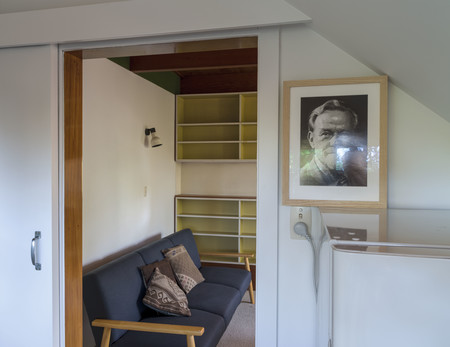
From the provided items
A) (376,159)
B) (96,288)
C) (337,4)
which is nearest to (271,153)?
(376,159)

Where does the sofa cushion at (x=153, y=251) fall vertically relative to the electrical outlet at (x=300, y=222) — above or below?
below

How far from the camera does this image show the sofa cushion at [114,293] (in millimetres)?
2053

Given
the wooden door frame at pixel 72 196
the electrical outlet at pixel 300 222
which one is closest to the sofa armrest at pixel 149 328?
the wooden door frame at pixel 72 196

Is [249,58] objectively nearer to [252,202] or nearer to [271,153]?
[252,202]

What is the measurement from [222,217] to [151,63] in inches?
78.6

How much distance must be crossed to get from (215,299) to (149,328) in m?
1.02

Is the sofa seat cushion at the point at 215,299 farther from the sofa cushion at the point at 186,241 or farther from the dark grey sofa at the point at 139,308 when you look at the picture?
the sofa cushion at the point at 186,241

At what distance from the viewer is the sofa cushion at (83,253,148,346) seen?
6.73 ft

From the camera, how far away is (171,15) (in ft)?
4.24

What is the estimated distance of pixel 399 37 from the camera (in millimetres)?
760

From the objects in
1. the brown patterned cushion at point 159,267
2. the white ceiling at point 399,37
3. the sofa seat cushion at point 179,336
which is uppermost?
the white ceiling at point 399,37

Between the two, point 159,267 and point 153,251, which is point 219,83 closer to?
point 153,251

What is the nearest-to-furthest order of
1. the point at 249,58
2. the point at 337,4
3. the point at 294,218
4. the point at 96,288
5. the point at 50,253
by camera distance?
the point at 337,4
the point at 294,218
the point at 50,253
the point at 96,288
the point at 249,58

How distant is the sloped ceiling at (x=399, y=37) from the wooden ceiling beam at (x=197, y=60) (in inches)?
79.9
